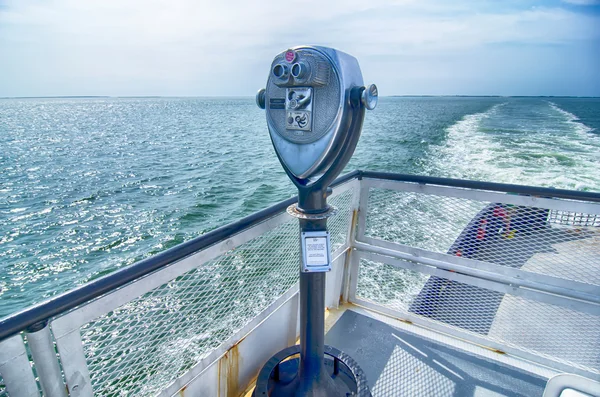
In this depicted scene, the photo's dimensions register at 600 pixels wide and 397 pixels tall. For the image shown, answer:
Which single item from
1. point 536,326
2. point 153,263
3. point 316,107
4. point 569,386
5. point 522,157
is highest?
point 316,107

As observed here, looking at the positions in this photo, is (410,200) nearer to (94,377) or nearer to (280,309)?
(280,309)

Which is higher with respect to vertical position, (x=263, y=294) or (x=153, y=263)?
(x=153, y=263)

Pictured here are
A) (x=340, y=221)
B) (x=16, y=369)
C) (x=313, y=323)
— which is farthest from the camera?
(x=340, y=221)

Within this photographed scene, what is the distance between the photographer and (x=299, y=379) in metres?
1.44

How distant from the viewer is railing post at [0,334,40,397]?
2.51 feet

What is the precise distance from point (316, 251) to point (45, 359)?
781mm

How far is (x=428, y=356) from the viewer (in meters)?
1.88

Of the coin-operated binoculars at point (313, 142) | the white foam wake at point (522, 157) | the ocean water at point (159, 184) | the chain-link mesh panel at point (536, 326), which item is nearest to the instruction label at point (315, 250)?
the coin-operated binoculars at point (313, 142)

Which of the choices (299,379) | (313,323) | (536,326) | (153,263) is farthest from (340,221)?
(536,326)

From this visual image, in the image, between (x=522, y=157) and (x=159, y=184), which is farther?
(x=522, y=157)

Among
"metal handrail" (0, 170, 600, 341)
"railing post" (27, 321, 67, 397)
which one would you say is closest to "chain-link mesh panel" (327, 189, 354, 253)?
"metal handrail" (0, 170, 600, 341)

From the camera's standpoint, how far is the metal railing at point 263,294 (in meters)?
0.88

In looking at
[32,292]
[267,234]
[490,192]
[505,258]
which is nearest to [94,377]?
[267,234]

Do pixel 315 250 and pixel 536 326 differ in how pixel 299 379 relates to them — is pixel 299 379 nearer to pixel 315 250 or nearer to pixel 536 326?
pixel 315 250
